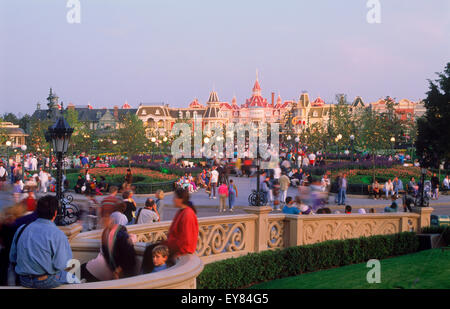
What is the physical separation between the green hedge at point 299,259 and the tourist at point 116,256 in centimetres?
238

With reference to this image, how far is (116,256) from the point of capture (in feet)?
21.6

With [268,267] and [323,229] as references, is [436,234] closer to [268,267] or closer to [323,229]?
[323,229]

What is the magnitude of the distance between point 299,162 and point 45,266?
38517 millimetres

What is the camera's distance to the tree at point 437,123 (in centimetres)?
2223

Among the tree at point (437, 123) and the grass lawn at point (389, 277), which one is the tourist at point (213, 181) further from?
the grass lawn at point (389, 277)

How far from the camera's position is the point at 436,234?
13.3m

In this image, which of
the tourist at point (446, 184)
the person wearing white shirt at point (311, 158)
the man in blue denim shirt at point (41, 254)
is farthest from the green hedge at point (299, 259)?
the person wearing white shirt at point (311, 158)

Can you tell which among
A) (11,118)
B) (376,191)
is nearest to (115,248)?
(376,191)

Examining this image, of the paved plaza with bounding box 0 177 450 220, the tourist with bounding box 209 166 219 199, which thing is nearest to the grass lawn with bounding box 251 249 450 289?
the paved plaza with bounding box 0 177 450 220

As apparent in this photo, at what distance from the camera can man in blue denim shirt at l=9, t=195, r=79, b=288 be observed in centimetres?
513
